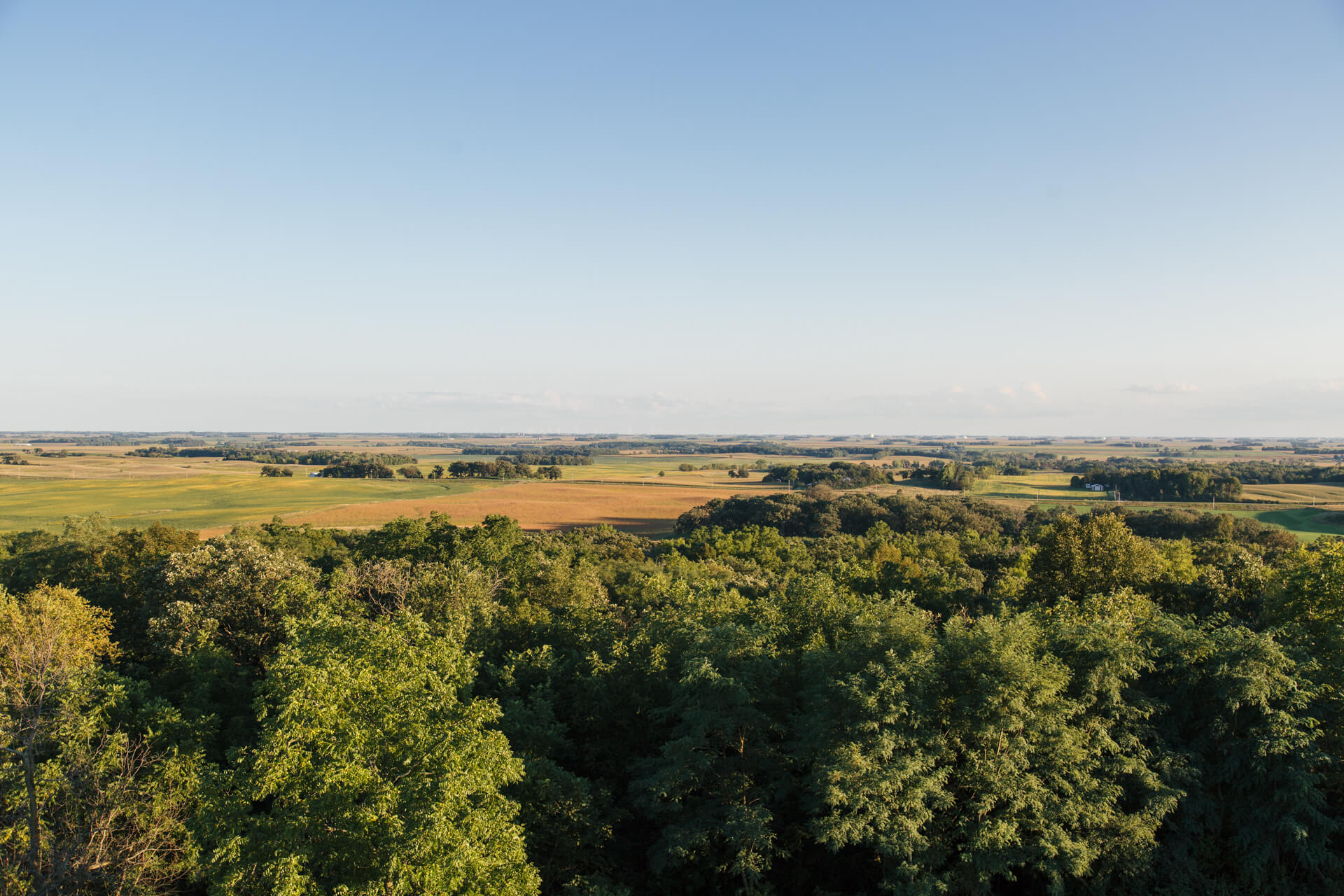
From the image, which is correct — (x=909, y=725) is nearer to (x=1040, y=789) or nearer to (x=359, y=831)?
(x=1040, y=789)

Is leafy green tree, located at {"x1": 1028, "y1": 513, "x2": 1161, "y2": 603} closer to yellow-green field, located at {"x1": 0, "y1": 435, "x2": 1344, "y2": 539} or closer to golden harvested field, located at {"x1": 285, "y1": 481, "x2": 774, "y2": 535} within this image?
yellow-green field, located at {"x1": 0, "y1": 435, "x2": 1344, "y2": 539}

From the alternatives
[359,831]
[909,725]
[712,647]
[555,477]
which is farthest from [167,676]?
[555,477]

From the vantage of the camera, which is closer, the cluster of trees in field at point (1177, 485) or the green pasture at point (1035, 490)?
the cluster of trees in field at point (1177, 485)

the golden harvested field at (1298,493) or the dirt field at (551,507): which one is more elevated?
the golden harvested field at (1298,493)

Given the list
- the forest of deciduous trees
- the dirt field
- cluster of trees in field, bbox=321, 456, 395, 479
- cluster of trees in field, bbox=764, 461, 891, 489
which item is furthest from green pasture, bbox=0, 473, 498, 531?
the forest of deciduous trees

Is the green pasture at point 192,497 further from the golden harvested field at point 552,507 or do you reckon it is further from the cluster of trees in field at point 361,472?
the cluster of trees in field at point 361,472

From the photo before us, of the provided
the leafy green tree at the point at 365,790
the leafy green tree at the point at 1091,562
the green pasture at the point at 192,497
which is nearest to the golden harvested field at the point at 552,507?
the green pasture at the point at 192,497

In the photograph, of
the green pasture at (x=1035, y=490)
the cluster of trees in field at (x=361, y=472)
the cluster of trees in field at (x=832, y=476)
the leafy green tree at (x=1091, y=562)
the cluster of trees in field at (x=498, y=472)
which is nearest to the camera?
the leafy green tree at (x=1091, y=562)
